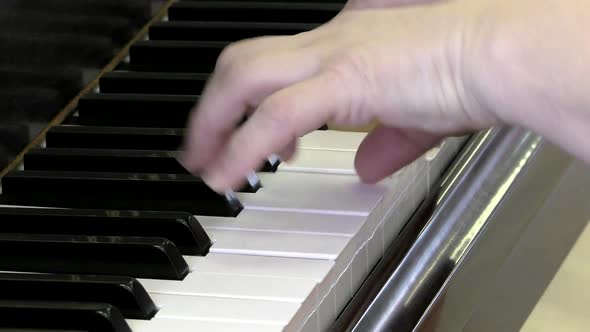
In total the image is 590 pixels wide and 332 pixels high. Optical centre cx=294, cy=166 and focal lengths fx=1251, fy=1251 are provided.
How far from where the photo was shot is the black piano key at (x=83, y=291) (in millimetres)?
976

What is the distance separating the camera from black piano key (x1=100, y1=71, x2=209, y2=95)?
4.59ft

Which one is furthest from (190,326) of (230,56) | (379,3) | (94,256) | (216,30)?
(216,30)

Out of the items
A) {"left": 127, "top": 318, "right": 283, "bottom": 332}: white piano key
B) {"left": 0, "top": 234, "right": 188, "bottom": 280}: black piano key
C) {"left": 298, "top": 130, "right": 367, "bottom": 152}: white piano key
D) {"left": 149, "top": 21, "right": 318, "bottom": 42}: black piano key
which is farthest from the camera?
{"left": 149, "top": 21, "right": 318, "bottom": 42}: black piano key

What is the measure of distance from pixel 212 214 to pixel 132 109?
0.82ft

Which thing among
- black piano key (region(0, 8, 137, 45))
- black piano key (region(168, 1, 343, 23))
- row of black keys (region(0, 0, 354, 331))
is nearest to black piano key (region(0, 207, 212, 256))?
row of black keys (region(0, 0, 354, 331))

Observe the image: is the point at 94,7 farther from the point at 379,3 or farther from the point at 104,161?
the point at 379,3

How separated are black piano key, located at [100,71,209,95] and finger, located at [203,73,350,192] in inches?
16.1

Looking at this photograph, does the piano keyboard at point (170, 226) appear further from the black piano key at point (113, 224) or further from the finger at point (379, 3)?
the finger at point (379, 3)

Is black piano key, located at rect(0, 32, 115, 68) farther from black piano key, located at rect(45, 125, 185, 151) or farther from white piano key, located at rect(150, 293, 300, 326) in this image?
white piano key, located at rect(150, 293, 300, 326)

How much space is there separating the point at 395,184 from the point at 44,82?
0.40 m

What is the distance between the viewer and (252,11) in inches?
61.8

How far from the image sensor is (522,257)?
133 cm

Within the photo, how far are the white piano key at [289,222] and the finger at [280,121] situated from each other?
0.12m

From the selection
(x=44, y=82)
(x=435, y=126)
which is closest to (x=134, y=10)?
(x=44, y=82)
